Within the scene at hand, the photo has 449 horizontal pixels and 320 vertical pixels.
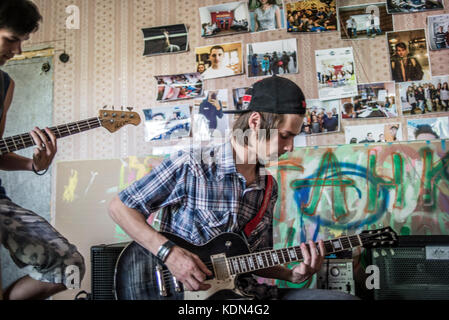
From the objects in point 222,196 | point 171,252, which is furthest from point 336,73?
point 171,252

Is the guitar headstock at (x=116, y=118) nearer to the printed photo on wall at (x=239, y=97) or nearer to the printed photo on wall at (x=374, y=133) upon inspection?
the printed photo on wall at (x=239, y=97)

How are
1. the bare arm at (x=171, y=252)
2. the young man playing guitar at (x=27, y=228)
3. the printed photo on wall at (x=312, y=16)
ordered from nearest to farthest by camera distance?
the bare arm at (x=171, y=252)
the young man playing guitar at (x=27, y=228)
the printed photo on wall at (x=312, y=16)

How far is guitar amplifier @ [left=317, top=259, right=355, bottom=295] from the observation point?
162cm

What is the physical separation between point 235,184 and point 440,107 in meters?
1.07

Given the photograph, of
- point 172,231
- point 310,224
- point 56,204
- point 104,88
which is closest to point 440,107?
point 310,224

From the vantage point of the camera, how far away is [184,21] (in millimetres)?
2000

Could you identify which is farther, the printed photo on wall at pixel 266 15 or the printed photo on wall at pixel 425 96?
the printed photo on wall at pixel 266 15

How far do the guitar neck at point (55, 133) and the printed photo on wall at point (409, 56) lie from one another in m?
1.42

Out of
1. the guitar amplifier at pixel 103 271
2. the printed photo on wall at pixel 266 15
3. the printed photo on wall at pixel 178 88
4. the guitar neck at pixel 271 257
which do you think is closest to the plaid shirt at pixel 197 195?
the guitar neck at pixel 271 257

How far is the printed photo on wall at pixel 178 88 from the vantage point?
1.93 metres

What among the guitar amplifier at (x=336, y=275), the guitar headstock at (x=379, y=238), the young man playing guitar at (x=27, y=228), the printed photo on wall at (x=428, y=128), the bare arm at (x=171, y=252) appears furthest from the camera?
the printed photo on wall at (x=428, y=128)

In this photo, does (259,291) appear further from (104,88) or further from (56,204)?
(104,88)

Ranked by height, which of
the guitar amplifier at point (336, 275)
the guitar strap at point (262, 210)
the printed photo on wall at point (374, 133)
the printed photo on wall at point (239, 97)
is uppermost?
the printed photo on wall at point (239, 97)

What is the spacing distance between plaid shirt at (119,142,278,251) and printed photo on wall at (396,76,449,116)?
2.96ft
